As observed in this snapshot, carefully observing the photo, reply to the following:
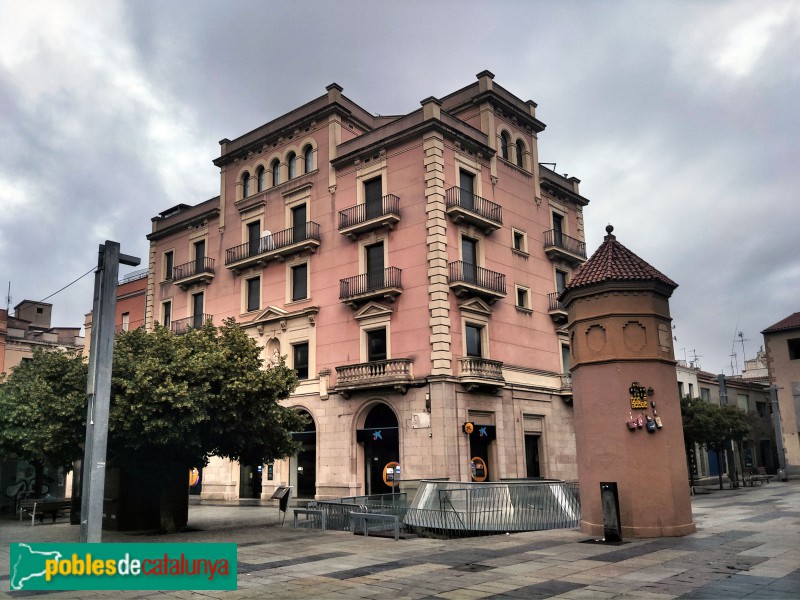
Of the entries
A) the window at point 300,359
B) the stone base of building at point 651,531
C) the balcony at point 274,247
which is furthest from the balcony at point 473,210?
the stone base of building at point 651,531

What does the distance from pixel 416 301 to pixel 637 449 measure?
48.4 ft

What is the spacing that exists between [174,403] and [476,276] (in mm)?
16909

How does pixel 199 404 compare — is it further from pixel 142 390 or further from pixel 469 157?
pixel 469 157

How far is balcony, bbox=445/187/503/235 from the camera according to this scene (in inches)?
1180

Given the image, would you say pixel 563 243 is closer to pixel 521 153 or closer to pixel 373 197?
pixel 521 153

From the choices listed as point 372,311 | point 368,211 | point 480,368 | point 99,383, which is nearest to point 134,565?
point 99,383

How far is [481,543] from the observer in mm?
15594

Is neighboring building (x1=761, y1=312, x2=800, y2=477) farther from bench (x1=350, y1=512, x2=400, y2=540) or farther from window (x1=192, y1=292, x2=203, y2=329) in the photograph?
bench (x1=350, y1=512, x2=400, y2=540)

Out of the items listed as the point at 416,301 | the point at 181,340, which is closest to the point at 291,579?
the point at 181,340

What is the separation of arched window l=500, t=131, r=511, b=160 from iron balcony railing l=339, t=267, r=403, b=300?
9512 mm

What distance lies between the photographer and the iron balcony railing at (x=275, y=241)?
34000 mm

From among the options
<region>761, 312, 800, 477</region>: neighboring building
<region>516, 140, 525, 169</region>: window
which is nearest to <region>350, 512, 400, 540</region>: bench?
<region>516, 140, 525, 169</region>: window

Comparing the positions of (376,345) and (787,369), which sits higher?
(787,369)

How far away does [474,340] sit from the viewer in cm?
3048
